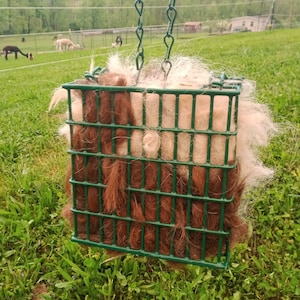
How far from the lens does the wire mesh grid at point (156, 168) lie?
40.1 inches

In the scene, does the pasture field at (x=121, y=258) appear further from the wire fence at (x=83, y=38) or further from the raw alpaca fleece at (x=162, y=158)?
the wire fence at (x=83, y=38)

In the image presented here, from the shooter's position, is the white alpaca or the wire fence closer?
the white alpaca

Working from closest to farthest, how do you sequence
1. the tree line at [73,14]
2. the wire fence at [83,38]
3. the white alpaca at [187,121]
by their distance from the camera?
the white alpaca at [187,121] < the tree line at [73,14] < the wire fence at [83,38]

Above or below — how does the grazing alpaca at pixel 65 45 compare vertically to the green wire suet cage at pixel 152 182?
below

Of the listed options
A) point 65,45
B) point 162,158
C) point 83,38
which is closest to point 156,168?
point 162,158

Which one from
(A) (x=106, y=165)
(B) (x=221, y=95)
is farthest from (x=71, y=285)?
(B) (x=221, y=95)

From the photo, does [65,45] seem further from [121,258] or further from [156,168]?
[156,168]

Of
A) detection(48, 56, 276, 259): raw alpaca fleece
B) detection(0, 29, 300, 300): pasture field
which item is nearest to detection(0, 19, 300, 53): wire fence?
detection(0, 29, 300, 300): pasture field

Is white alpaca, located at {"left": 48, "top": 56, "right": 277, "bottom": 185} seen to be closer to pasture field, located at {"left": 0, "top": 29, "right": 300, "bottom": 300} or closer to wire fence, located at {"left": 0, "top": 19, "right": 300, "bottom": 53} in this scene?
pasture field, located at {"left": 0, "top": 29, "right": 300, "bottom": 300}

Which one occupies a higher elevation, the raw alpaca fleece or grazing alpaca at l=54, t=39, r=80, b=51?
the raw alpaca fleece

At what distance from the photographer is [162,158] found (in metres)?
1.06

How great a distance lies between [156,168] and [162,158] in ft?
0.11

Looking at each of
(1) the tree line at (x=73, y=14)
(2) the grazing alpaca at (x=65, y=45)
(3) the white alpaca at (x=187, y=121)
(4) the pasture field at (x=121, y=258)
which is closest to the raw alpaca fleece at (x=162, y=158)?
(3) the white alpaca at (x=187, y=121)

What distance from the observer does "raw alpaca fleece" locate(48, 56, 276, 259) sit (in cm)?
103
